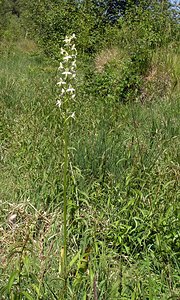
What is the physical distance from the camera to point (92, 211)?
2.44 metres

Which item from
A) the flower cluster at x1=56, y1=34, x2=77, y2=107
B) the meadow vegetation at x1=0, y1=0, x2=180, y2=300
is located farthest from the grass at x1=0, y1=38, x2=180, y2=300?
the flower cluster at x1=56, y1=34, x2=77, y2=107

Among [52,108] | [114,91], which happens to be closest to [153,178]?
[52,108]

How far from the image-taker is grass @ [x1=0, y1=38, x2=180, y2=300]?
1.81 m

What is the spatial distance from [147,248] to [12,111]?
2722 millimetres

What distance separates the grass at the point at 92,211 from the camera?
5.95 feet

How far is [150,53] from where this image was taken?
20.5 feet

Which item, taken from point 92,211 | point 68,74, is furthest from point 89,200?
point 68,74

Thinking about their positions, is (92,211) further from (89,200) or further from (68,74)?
(68,74)

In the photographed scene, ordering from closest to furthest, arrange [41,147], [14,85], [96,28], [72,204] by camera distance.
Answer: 1. [72,204]
2. [41,147]
3. [14,85]
4. [96,28]

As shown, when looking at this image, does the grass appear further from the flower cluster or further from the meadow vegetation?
the flower cluster

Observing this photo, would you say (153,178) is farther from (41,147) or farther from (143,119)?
(143,119)

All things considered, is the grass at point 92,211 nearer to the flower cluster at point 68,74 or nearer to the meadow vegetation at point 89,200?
the meadow vegetation at point 89,200

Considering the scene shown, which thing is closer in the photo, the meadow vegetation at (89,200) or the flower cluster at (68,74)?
the flower cluster at (68,74)

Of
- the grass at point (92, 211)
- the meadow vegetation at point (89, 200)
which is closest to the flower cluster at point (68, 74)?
the meadow vegetation at point (89, 200)
